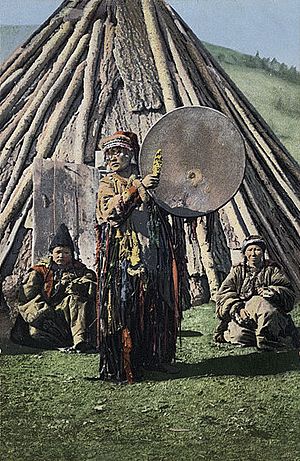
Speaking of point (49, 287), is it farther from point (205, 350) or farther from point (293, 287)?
point (293, 287)

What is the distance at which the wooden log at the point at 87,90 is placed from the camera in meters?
5.38

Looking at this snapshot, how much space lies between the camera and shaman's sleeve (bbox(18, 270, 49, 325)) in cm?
523

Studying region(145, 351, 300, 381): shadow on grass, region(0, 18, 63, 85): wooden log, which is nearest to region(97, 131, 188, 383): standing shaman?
region(145, 351, 300, 381): shadow on grass

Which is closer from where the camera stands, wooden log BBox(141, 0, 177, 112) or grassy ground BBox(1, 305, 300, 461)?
grassy ground BBox(1, 305, 300, 461)

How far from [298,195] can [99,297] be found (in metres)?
1.30

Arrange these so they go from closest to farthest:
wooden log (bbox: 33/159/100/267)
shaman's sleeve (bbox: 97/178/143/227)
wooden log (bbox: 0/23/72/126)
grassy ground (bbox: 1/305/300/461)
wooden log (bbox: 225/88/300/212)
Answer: grassy ground (bbox: 1/305/300/461)
shaman's sleeve (bbox: 97/178/143/227)
wooden log (bbox: 33/159/100/267)
wooden log (bbox: 225/88/300/212)
wooden log (bbox: 0/23/72/126)

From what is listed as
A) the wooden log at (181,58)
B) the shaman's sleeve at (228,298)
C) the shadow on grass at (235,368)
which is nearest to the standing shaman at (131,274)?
the shadow on grass at (235,368)

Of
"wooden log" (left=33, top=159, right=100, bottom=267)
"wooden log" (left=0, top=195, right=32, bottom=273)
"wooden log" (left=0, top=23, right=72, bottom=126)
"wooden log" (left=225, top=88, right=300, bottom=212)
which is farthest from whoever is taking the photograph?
"wooden log" (left=0, top=23, right=72, bottom=126)

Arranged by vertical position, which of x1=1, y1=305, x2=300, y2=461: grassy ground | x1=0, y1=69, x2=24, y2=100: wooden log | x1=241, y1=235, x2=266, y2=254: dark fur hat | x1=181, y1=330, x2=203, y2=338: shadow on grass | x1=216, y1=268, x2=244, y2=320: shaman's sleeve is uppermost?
x1=0, y1=69, x2=24, y2=100: wooden log

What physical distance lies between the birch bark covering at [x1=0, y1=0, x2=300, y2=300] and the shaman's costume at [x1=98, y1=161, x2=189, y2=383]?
0.17m

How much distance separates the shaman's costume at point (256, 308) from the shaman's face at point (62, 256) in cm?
85

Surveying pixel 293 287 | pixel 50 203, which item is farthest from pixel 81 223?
pixel 293 287

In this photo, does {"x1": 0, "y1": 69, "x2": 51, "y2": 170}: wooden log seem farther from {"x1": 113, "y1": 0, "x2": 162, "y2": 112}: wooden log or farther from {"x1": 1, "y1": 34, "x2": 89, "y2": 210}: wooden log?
{"x1": 113, "y1": 0, "x2": 162, "y2": 112}: wooden log

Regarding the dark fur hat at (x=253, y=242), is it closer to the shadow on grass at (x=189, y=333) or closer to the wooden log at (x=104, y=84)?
the shadow on grass at (x=189, y=333)
